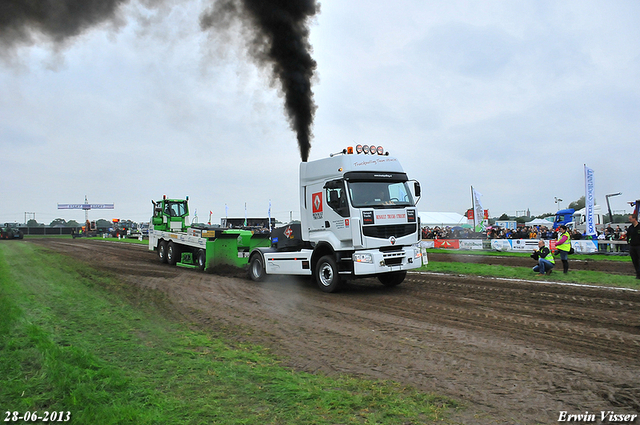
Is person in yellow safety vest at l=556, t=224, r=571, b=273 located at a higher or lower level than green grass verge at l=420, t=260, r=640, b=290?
higher

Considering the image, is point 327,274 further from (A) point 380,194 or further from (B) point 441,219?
(B) point 441,219

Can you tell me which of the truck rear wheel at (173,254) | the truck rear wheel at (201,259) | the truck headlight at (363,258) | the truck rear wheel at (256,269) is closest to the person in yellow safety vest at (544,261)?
the truck headlight at (363,258)

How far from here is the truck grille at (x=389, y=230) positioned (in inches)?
387

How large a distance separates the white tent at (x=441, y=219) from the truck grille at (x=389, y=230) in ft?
117

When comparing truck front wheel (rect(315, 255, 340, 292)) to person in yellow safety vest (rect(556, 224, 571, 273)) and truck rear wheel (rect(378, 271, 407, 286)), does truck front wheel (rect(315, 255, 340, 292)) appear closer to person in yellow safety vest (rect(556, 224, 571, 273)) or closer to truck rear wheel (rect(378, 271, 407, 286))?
truck rear wheel (rect(378, 271, 407, 286))

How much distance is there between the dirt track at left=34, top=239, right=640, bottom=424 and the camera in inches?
160

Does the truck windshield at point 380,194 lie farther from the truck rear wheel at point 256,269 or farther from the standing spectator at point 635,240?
the standing spectator at point 635,240

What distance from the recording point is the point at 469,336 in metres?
6.10

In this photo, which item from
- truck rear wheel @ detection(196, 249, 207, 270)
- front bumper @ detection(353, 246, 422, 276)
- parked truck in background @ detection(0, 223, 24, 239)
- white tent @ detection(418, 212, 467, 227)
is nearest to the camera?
front bumper @ detection(353, 246, 422, 276)

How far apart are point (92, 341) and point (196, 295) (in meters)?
4.07

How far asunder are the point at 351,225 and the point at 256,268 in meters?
4.27

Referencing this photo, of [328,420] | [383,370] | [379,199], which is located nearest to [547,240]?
[379,199]

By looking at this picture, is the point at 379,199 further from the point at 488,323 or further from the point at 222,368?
the point at 222,368

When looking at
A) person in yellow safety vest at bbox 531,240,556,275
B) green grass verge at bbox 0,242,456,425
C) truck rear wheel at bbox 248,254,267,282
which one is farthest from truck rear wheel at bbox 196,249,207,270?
person in yellow safety vest at bbox 531,240,556,275
